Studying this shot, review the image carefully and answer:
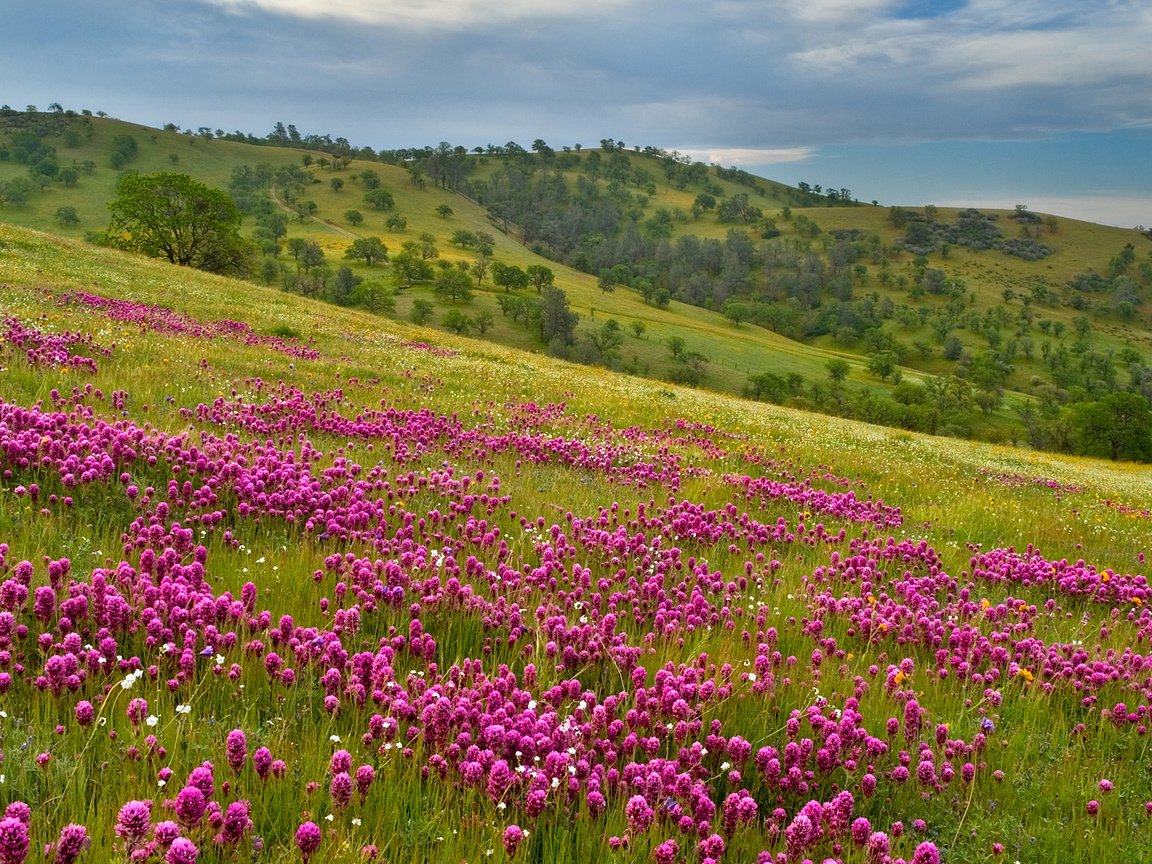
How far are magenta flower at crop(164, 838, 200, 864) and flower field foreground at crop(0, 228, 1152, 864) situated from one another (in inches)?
0.6

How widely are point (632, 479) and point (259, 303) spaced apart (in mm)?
27401

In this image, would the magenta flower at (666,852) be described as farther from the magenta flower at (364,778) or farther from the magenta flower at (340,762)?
the magenta flower at (340,762)

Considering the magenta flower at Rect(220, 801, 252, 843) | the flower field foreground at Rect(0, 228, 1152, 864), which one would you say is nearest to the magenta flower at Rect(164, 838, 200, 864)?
the flower field foreground at Rect(0, 228, 1152, 864)

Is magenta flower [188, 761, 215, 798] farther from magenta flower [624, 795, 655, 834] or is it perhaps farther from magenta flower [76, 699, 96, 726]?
magenta flower [624, 795, 655, 834]

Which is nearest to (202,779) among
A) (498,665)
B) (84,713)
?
(84,713)

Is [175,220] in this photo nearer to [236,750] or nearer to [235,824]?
[236,750]

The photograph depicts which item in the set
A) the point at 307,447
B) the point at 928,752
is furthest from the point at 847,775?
the point at 307,447

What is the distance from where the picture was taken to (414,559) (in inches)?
204

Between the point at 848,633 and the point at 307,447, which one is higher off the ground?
the point at 307,447

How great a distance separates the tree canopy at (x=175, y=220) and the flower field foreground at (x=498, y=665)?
2469 inches

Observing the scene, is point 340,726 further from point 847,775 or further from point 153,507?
point 153,507

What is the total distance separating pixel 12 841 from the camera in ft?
6.31

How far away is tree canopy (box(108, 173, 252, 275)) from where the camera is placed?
61938mm

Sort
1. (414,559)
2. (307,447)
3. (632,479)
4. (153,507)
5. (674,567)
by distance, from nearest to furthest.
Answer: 1. (414,559)
2. (153,507)
3. (674,567)
4. (307,447)
5. (632,479)
